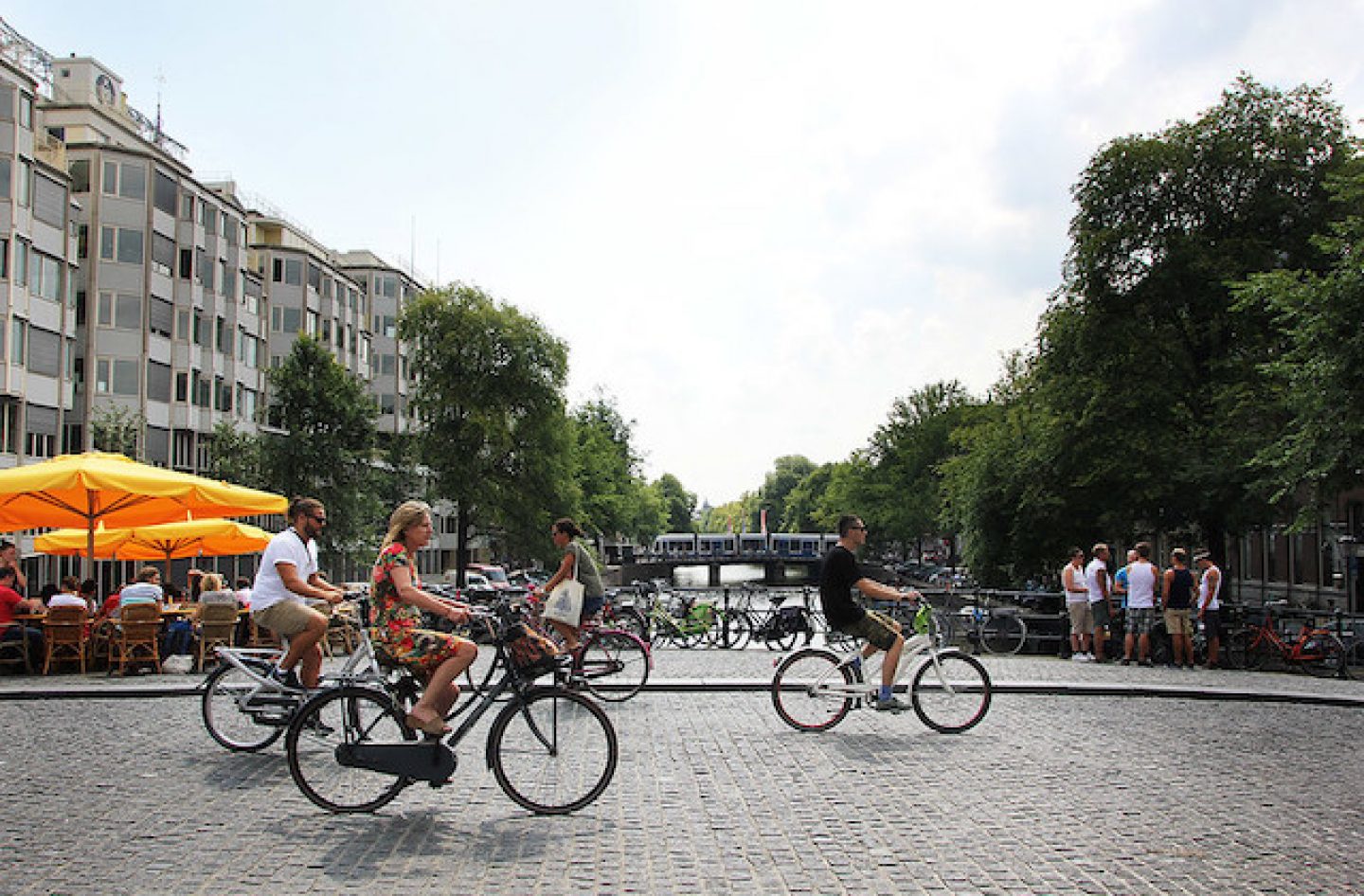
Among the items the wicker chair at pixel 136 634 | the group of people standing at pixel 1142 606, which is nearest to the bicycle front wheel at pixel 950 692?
the group of people standing at pixel 1142 606

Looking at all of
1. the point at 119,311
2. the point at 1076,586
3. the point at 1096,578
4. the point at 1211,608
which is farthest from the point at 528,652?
the point at 119,311

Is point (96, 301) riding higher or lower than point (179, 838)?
higher

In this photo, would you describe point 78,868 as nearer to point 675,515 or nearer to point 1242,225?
point 1242,225

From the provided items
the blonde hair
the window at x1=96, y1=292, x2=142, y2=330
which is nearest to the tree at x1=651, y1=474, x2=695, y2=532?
the window at x1=96, y1=292, x2=142, y2=330

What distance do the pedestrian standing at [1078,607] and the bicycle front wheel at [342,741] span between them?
15.0 meters

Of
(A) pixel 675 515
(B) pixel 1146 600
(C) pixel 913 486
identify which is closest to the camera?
(B) pixel 1146 600

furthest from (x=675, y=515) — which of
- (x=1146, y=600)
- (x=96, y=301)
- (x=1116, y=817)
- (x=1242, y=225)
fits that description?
(x=1116, y=817)

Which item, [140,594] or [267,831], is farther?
[140,594]

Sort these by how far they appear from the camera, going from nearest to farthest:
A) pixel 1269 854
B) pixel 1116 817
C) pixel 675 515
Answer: pixel 1269 854 < pixel 1116 817 < pixel 675 515

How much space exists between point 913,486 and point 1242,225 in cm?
4341

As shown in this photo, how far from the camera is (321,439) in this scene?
162 ft

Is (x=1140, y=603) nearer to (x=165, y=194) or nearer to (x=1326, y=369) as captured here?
(x=1326, y=369)

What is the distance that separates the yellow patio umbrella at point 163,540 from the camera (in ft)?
69.4

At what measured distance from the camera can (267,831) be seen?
7656 millimetres
